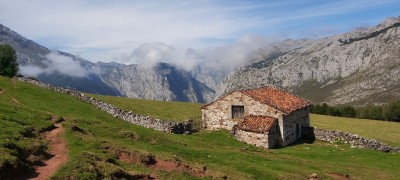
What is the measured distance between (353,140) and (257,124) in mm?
13689

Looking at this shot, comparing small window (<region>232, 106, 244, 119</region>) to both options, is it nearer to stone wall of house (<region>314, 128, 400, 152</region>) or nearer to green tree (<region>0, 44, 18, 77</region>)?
stone wall of house (<region>314, 128, 400, 152</region>)

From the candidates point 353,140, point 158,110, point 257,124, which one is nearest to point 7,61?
point 158,110

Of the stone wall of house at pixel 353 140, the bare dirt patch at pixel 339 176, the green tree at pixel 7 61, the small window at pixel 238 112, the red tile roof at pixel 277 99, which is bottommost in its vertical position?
A: the bare dirt patch at pixel 339 176

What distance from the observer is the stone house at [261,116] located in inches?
1861

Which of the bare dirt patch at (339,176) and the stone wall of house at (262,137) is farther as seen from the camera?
the stone wall of house at (262,137)

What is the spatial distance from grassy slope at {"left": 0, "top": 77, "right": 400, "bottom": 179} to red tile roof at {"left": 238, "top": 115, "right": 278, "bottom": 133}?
2302mm

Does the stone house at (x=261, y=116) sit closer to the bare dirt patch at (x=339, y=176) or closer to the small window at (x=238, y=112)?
the small window at (x=238, y=112)

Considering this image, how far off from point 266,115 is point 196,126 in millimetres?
10950

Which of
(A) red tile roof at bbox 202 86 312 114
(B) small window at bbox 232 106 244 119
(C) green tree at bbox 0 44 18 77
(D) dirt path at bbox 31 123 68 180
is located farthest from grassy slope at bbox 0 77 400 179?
(C) green tree at bbox 0 44 18 77

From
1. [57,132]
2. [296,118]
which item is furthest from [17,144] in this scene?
[296,118]

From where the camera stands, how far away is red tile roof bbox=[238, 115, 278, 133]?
46750 mm

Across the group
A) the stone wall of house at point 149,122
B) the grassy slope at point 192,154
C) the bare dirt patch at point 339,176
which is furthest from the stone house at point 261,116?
the bare dirt patch at point 339,176

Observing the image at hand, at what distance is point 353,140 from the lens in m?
50.9

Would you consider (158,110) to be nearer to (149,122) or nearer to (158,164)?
(149,122)
